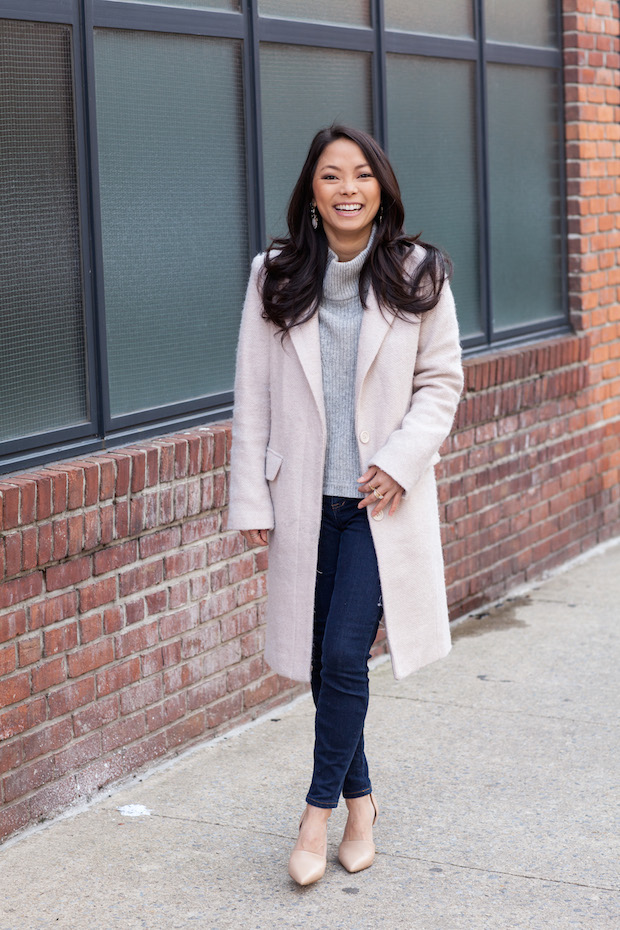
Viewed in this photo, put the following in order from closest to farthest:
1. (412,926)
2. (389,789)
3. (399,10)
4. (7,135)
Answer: (412,926)
(7,135)
(389,789)
(399,10)

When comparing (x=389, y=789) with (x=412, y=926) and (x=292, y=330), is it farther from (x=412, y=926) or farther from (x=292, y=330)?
(x=292, y=330)

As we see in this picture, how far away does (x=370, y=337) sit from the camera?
3.63 metres

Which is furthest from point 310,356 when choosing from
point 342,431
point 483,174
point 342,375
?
point 483,174

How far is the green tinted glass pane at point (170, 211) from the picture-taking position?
460 cm

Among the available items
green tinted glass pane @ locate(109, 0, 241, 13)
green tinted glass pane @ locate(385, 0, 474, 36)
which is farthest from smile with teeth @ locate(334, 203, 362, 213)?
green tinted glass pane @ locate(385, 0, 474, 36)

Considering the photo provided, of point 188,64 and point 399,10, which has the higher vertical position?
point 399,10

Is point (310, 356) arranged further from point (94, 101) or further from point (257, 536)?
point (94, 101)

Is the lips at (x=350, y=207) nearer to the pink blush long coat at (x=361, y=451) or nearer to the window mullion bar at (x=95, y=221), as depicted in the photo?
the pink blush long coat at (x=361, y=451)

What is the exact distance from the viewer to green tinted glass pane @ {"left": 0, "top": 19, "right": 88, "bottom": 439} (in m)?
4.16

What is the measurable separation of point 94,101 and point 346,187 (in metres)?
1.19

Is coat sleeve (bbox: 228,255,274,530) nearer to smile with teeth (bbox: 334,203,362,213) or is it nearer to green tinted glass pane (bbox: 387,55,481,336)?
smile with teeth (bbox: 334,203,362,213)

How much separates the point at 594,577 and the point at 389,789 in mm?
3083

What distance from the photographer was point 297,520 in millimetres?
3717

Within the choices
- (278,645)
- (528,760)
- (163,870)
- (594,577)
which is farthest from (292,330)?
(594,577)
